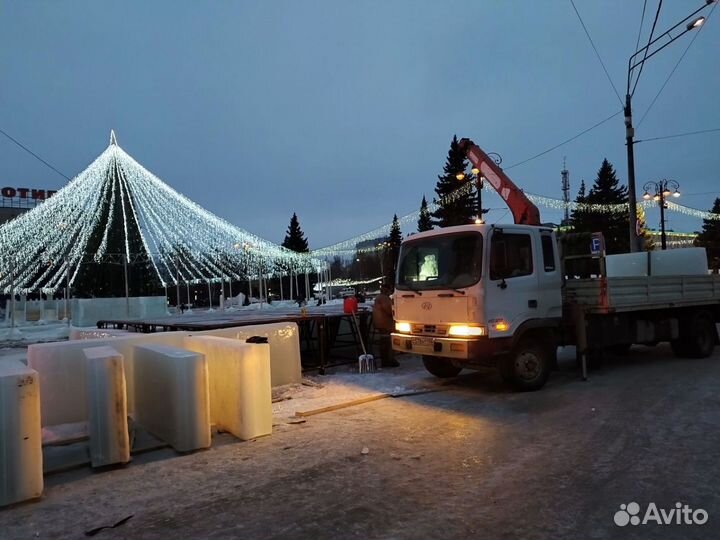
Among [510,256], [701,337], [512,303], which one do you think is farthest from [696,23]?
[512,303]

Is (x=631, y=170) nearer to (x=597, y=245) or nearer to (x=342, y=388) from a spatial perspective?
(x=597, y=245)

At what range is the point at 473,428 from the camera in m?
6.54

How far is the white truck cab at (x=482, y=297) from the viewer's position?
7805 mm

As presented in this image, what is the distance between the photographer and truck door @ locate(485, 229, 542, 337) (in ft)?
25.7

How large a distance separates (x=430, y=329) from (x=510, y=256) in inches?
66.1

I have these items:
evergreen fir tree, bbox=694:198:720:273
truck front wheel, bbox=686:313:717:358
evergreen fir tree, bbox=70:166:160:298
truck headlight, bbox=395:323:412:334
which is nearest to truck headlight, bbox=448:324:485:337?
truck headlight, bbox=395:323:412:334

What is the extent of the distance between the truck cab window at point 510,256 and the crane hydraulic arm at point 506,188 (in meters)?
2.84

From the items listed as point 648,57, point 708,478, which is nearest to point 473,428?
point 708,478

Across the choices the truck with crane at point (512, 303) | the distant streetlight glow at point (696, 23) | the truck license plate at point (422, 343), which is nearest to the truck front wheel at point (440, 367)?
the truck with crane at point (512, 303)

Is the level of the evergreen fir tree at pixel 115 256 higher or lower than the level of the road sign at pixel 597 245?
higher

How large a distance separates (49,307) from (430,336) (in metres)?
32.1

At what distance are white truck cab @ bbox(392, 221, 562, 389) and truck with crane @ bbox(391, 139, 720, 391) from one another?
0.05 ft

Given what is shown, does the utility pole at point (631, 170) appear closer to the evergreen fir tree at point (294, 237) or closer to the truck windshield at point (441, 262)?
the truck windshield at point (441, 262)

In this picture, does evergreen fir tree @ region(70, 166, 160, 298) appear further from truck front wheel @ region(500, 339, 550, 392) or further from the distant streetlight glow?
the distant streetlight glow
